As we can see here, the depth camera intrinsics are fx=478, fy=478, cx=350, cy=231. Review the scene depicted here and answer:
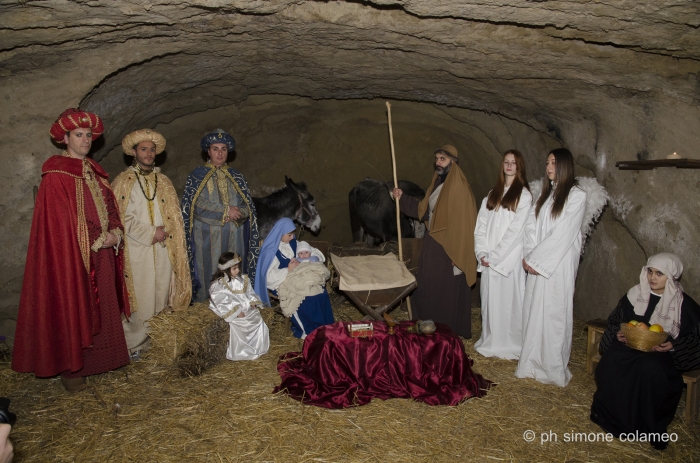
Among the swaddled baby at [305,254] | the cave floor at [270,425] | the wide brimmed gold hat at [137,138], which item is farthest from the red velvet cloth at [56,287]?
the swaddled baby at [305,254]

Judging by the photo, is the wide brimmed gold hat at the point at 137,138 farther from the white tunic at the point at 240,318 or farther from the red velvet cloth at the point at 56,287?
the white tunic at the point at 240,318

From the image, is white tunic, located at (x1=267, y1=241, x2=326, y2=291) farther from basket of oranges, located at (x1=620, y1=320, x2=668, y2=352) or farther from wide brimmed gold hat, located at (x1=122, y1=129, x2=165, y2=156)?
basket of oranges, located at (x1=620, y1=320, x2=668, y2=352)

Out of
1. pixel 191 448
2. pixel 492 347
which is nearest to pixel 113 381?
pixel 191 448

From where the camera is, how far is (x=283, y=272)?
18.0ft

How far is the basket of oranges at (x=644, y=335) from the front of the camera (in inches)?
146

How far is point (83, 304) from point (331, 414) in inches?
94.7

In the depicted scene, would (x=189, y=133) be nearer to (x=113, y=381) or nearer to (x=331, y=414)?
(x=113, y=381)

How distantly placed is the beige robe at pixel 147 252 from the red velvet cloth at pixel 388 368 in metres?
1.78

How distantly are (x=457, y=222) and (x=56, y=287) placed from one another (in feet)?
13.4

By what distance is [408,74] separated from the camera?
6047 mm

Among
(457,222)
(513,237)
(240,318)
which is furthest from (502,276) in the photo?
(240,318)

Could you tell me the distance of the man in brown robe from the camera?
18.2ft

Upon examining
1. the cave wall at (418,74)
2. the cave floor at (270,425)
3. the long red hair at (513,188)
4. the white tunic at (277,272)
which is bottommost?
the cave floor at (270,425)

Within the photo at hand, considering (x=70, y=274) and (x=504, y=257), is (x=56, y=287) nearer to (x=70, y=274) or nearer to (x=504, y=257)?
(x=70, y=274)
